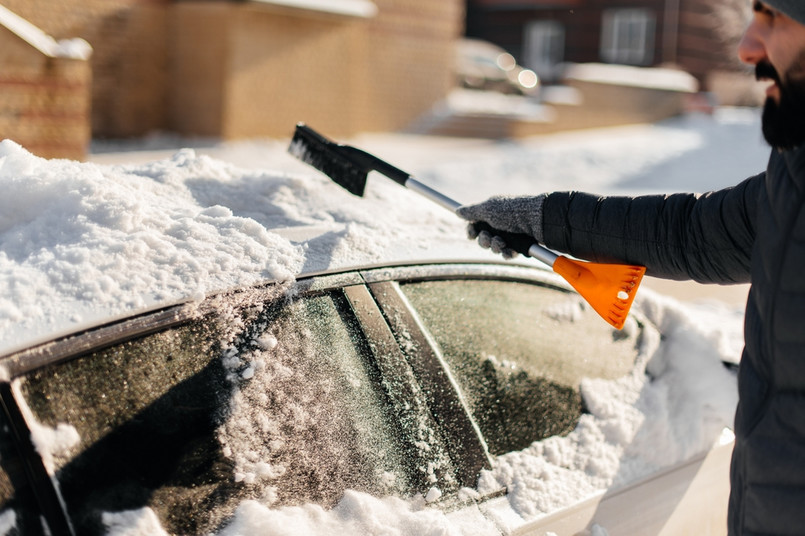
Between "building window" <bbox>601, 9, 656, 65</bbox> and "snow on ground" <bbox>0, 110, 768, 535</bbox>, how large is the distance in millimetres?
21441

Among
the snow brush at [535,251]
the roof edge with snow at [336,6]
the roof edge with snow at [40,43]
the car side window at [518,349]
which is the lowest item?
the car side window at [518,349]

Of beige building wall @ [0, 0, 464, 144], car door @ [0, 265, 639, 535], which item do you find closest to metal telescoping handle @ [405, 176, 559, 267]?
car door @ [0, 265, 639, 535]

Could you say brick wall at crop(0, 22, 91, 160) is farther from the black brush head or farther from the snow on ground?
the snow on ground

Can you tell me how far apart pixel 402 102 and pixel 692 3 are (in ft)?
35.7

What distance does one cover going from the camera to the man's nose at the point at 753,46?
1542 millimetres

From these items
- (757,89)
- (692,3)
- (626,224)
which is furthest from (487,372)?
(692,3)

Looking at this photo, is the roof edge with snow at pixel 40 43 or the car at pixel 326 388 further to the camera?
the roof edge with snow at pixel 40 43

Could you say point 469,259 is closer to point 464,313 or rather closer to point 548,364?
point 464,313

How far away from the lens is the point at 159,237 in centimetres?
167

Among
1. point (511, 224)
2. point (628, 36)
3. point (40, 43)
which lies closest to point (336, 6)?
point (40, 43)

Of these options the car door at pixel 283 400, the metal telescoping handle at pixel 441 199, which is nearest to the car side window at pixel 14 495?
the car door at pixel 283 400

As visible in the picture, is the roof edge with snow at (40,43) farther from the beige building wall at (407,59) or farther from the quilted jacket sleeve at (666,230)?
the beige building wall at (407,59)

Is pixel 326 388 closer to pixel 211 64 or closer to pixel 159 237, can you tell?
pixel 159 237

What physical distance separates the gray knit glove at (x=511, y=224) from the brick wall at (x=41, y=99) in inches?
247
